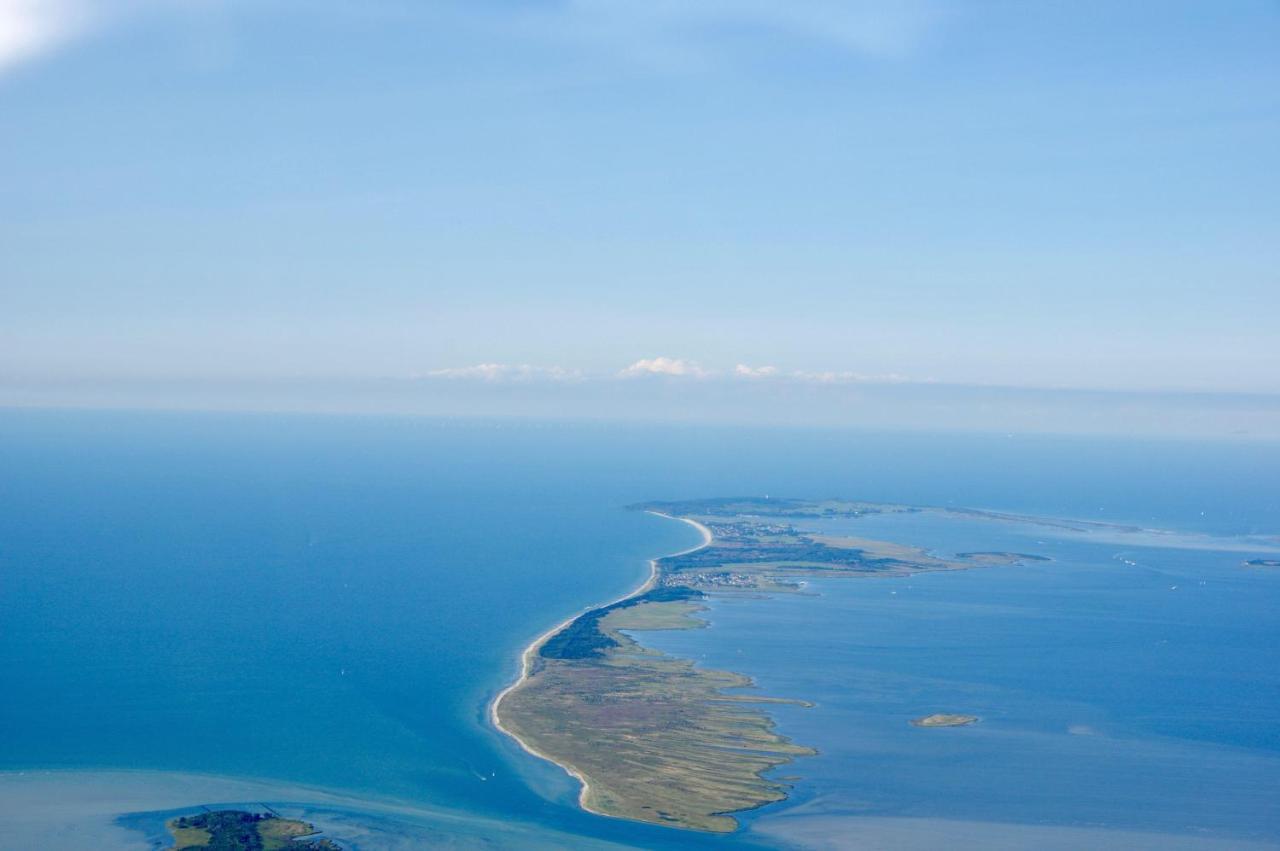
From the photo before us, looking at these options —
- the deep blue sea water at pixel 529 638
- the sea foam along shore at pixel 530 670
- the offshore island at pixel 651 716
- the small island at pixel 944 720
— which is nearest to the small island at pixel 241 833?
the deep blue sea water at pixel 529 638

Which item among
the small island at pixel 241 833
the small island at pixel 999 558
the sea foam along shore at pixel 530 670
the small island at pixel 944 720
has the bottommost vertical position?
the small island at pixel 241 833

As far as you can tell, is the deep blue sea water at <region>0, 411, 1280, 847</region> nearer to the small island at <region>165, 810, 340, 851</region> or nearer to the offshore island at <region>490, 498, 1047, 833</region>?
the offshore island at <region>490, 498, 1047, 833</region>

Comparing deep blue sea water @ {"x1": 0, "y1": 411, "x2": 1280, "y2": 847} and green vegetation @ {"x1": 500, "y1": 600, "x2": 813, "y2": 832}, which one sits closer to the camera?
green vegetation @ {"x1": 500, "y1": 600, "x2": 813, "y2": 832}

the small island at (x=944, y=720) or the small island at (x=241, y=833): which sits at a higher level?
the small island at (x=944, y=720)

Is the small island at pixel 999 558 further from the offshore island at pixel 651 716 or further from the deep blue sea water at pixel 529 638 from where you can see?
the offshore island at pixel 651 716

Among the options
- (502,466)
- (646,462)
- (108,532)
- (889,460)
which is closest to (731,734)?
(108,532)

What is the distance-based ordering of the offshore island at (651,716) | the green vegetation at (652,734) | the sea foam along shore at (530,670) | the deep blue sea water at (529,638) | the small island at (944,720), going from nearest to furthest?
the green vegetation at (652,734)
the offshore island at (651,716)
the deep blue sea water at (529,638)
the sea foam along shore at (530,670)
the small island at (944,720)

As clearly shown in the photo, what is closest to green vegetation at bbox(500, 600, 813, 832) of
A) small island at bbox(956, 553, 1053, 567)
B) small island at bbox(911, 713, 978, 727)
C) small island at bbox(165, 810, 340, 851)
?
small island at bbox(911, 713, 978, 727)

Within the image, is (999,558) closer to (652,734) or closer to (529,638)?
(529,638)
